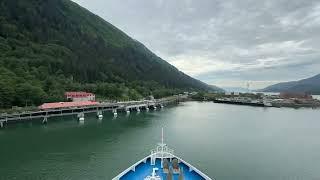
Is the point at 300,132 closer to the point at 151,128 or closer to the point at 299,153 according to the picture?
the point at 299,153

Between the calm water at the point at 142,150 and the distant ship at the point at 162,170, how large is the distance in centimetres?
781

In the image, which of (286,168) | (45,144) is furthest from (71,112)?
(286,168)

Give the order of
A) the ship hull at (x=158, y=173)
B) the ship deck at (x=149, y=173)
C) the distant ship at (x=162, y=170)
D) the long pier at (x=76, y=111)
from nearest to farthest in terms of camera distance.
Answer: the distant ship at (x=162, y=170)
the ship hull at (x=158, y=173)
the ship deck at (x=149, y=173)
the long pier at (x=76, y=111)

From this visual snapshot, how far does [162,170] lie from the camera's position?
26922mm

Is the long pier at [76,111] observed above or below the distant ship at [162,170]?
above

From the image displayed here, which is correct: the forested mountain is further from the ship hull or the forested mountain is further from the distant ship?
the ship hull

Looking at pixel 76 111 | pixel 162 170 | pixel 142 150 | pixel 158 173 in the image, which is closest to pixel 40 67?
pixel 76 111

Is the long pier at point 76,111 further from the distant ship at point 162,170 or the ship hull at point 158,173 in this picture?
the ship hull at point 158,173

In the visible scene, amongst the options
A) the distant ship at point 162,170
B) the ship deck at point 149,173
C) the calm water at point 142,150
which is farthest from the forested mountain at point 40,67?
the ship deck at point 149,173

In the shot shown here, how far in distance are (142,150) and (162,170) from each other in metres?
23.0

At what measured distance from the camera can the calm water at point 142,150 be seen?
37000 mm

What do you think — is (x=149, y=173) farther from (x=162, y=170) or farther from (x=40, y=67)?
(x=40, y=67)

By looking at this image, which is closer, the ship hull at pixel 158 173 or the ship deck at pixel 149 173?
the ship hull at pixel 158 173

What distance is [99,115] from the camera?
91438mm
